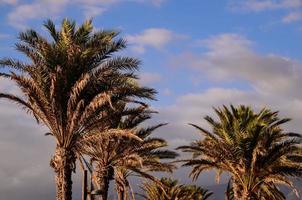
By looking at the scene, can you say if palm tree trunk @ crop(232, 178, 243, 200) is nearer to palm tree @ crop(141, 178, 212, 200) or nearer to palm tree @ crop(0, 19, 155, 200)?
palm tree @ crop(0, 19, 155, 200)

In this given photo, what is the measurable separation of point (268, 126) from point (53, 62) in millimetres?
14114

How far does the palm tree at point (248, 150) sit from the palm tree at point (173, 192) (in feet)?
58.4

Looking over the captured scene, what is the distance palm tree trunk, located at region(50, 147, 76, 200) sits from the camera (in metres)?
21.2

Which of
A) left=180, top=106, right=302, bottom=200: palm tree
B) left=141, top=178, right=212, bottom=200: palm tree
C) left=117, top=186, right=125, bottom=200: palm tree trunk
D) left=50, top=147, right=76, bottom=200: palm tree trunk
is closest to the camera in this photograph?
left=50, top=147, right=76, bottom=200: palm tree trunk

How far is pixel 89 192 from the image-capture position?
18953mm

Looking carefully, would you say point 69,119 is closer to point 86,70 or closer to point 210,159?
point 86,70

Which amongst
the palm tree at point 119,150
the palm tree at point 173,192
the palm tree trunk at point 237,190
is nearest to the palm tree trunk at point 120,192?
the palm tree at point 119,150

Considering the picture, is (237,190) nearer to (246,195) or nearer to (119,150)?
(246,195)

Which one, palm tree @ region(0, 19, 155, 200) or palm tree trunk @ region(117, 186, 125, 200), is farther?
palm tree trunk @ region(117, 186, 125, 200)

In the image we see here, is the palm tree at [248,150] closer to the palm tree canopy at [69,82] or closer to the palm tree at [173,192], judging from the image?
the palm tree canopy at [69,82]

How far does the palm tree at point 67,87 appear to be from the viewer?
70.6ft

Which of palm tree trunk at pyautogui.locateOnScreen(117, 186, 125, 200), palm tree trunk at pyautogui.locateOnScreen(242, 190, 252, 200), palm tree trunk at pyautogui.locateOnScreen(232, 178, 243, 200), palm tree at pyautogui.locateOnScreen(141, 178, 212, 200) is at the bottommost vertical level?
palm tree trunk at pyautogui.locateOnScreen(242, 190, 252, 200)

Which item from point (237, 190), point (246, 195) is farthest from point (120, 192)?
point (246, 195)

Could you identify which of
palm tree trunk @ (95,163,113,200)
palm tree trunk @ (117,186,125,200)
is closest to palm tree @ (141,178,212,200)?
palm tree trunk @ (117,186,125,200)
